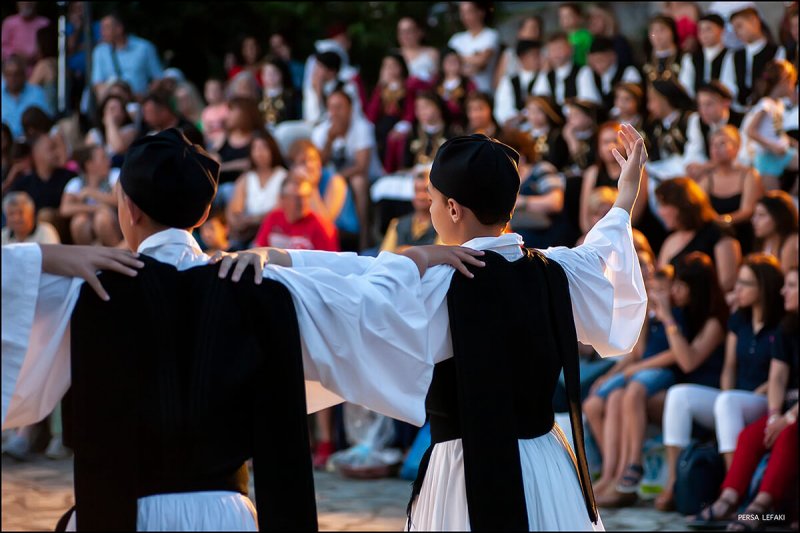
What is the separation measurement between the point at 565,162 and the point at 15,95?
6.62 m

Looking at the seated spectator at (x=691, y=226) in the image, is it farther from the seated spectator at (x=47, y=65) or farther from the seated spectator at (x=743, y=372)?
the seated spectator at (x=47, y=65)

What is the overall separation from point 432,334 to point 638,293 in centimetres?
86

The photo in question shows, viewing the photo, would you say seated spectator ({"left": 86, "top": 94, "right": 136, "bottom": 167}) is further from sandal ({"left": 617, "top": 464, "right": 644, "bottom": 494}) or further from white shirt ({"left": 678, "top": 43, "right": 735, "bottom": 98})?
sandal ({"left": 617, "top": 464, "right": 644, "bottom": 494})

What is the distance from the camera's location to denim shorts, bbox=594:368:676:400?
25.2 ft

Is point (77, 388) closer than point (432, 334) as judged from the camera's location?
Yes

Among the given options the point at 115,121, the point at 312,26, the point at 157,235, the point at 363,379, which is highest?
the point at 312,26

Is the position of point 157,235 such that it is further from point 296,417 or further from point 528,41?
point 528,41

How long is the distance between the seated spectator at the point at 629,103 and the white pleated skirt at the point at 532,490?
5926 millimetres

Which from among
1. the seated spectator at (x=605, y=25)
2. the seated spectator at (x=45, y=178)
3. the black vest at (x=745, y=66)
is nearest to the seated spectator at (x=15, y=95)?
the seated spectator at (x=45, y=178)

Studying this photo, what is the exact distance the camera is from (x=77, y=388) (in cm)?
336

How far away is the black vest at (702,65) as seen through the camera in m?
9.76

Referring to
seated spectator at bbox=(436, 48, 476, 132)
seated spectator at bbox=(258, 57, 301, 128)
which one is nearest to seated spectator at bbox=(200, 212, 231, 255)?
seated spectator at bbox=(436, 48, 476, 132)

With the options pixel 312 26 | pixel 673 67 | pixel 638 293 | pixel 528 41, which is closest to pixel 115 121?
pixel 312 26

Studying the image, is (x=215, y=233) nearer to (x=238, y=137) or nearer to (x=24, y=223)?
(x=24, y=223)
